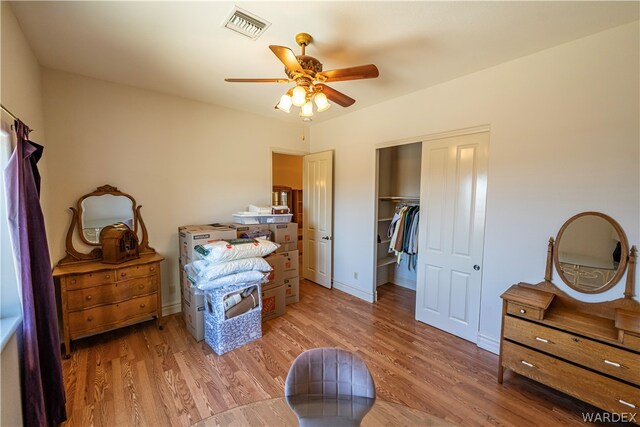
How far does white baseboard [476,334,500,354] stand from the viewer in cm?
248

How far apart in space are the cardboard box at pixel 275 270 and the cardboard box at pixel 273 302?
6cm

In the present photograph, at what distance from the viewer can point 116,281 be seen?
2516mm

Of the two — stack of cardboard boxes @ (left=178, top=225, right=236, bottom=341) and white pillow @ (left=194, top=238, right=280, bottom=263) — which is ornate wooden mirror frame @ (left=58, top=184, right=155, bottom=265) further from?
white pillow @ (left=194, top=238, right=280, bottom=263)

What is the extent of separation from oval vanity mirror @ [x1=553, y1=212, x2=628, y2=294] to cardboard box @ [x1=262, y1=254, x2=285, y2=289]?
2.75 meters

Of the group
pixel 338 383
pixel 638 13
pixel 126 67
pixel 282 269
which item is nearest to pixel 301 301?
pixel 282 269

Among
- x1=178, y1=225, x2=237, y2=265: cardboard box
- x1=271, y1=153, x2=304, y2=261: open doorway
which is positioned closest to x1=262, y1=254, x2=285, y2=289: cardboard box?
x1=178, y1=225, x2=237, y2=265: cardboard box

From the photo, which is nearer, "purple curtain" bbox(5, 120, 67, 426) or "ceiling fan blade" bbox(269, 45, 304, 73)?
"purple curtain" bbox(5, 120, 67, 426)

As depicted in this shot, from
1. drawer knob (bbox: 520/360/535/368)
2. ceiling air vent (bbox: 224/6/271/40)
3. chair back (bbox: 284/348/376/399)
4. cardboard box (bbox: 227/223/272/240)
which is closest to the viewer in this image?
chair back (bbox: 284/348/376/399)

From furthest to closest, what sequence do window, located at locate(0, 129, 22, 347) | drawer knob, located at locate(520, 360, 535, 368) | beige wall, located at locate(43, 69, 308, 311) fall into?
beige wall, located at locate(43, 69, 308, 311) → drawer knob, located at locate(520, 360, 535, 368) → window, located at locate(0, 129, 22, 347)

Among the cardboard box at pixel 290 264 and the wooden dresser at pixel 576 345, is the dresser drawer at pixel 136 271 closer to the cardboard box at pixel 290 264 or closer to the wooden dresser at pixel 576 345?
the cardboard box at pixel 290 264

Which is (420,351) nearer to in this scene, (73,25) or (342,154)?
(342,154)

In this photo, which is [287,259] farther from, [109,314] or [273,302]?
[109,314]

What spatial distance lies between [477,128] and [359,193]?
64.2 inches

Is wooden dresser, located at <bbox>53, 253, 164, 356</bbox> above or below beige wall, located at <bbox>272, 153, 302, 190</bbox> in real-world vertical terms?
below
